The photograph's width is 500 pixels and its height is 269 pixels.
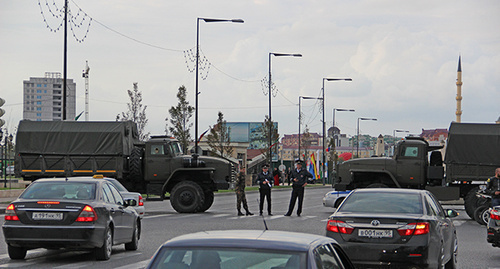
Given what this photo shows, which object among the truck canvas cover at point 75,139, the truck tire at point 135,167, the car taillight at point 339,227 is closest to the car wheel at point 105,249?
the car taillight at point 339,227

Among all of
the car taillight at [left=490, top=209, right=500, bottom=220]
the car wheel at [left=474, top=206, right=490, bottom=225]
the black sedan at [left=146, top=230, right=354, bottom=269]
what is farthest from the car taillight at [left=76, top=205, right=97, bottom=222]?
the car wheel at [left=474, top=206, right=490, bottom=225]

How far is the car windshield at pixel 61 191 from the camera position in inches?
554

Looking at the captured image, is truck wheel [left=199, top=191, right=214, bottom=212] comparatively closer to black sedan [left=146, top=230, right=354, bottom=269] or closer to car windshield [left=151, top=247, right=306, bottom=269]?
black sedan [left=146, top=230, right=354, bottom=269]

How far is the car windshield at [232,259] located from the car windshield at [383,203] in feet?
23.1

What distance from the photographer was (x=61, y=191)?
14.2 m

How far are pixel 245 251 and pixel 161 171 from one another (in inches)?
1007

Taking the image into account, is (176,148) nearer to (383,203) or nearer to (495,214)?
(495,214)

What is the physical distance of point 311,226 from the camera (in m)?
23.2

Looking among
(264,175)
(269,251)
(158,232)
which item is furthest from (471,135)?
(269,251)

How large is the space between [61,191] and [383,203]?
18.2ft

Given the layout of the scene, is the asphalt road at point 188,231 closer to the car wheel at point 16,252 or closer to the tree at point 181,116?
the car wheel at point 16,252

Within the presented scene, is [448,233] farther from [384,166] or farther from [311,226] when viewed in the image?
[384,166]

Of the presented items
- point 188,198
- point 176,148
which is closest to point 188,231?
point 188,198

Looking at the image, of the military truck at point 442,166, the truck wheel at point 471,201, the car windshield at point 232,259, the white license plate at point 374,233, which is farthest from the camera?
the military truck at point 442,166
